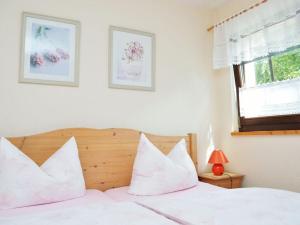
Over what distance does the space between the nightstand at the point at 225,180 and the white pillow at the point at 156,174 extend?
0.34 meters

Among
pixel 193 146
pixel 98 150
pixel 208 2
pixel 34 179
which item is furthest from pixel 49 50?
pixel 208 2

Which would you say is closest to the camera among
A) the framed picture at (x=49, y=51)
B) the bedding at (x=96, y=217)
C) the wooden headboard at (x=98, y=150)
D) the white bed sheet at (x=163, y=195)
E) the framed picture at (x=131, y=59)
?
the bedding at (x=96, y=217)

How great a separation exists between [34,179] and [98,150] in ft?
2.01

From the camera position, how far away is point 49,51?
2.23 metres

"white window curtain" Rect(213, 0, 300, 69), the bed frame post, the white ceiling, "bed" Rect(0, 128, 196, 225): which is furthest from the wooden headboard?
the white ceiling

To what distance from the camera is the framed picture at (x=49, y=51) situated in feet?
7.06

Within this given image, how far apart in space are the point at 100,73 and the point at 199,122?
47.4 inches

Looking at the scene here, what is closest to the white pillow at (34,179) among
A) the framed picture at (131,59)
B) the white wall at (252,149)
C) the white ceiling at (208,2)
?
the framed picture at (131,59)

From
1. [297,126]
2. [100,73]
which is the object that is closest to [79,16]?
[100,73]

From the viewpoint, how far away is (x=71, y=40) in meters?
2.32

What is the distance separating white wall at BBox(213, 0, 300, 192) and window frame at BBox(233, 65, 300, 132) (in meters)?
0.08

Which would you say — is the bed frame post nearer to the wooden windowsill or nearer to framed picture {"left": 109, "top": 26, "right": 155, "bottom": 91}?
the wooden windowsill

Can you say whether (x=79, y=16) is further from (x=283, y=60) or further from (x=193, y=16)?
(x=283, y=60)

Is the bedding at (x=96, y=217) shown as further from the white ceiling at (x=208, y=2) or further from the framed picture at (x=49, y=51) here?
the white ceiling at (x=208, y=2)
